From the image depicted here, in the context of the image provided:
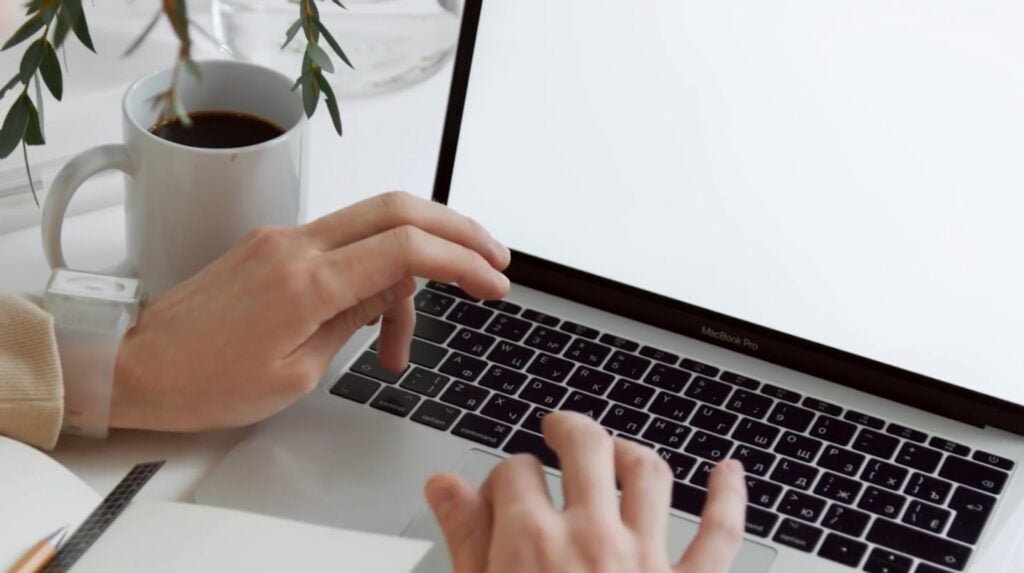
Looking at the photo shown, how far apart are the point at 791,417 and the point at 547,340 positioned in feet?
0.48

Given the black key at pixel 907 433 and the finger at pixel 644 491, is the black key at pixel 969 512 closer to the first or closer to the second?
the black key at pixel 907 433

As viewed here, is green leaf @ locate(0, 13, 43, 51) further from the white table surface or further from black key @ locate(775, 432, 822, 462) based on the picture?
black key @ locate(775, 432, 822, 462)

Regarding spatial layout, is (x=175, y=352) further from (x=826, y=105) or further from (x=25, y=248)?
(x=826, y=105)

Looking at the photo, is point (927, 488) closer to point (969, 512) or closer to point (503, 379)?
point (969, 512)

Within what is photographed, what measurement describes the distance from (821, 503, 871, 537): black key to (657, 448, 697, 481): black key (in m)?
0.07

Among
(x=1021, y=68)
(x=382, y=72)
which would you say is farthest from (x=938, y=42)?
(x=382, y=72)

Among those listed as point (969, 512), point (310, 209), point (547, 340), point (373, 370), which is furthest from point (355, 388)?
point (969, 512)

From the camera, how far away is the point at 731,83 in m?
0.74

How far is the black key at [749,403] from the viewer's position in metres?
0.74

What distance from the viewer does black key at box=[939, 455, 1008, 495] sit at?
2.29 feet

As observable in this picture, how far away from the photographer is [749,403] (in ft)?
2.44

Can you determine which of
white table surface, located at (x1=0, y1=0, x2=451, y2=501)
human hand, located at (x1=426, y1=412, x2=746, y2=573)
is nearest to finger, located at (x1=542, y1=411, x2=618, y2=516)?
human hand, located at (x1=426, y1=412, x2=746, y2=573)

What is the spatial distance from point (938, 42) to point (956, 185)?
0.08 metres

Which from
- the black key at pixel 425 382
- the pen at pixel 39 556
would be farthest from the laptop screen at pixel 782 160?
the pen at pixel 39 556
